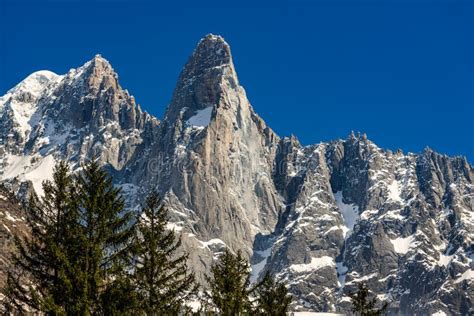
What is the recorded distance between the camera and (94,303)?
98.5 ft

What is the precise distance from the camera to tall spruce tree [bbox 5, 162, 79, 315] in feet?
94.4

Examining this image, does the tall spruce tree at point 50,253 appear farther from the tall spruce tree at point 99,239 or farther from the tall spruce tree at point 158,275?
the tall spruce tree at point 158,275

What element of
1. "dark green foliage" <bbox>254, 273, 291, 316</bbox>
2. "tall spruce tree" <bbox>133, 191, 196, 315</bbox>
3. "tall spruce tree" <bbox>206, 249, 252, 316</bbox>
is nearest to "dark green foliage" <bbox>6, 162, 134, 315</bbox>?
"tall spruce tree" <bbox>133, 191, 196, 315</bbox>

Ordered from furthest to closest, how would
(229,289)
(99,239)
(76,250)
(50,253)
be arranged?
(229,289) < (99,239) < (76,250) < (50,253)

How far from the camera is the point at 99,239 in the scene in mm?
31094

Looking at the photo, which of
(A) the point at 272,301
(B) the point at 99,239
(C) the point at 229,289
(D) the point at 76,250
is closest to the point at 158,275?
(B) the point at 99,239

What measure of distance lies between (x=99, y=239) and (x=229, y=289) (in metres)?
13.1

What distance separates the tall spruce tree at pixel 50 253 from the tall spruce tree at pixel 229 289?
11.7 m

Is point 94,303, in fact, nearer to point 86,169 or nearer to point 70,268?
point 70,268

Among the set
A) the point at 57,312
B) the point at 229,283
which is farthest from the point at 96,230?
the point at 229,283

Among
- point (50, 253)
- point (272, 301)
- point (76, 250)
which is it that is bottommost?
point (50, 253)

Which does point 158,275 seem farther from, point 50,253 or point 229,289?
point 50,253

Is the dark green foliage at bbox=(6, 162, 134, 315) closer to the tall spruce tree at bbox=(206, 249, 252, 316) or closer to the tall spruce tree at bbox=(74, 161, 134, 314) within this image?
the tall spruce tree at bbox=(74, 161, 134, 314)

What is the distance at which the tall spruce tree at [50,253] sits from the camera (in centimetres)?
2878
